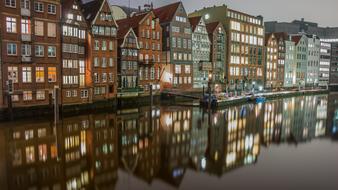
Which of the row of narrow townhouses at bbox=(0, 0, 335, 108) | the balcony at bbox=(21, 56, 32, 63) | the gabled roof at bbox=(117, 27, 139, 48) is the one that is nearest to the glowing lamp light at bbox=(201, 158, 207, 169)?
the row of narrow townhouses at bbox=(0, 0, 335, 108)

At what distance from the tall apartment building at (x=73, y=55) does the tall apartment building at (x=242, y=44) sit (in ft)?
142

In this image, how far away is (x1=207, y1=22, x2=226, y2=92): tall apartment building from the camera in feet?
244

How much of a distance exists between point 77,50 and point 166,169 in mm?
29668

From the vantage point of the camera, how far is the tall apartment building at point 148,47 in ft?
190

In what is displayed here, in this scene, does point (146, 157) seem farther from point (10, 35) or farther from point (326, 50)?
point (326, 50)

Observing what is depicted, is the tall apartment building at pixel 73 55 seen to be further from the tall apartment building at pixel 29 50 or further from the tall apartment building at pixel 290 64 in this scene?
the tall apartment building at pixel 290 64

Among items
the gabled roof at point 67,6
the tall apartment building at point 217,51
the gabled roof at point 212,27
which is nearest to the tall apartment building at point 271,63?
the tall apartment building at point 217,51

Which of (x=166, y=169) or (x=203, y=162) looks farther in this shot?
(x=203, y=162)

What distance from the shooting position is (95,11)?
1950 inches

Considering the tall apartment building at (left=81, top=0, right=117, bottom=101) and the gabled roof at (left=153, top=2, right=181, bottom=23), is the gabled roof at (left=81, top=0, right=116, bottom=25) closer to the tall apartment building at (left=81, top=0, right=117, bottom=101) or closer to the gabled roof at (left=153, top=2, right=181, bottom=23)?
the tall apartment building at (left=81, top=0, right=117, bottom=101)

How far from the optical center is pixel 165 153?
2523cm

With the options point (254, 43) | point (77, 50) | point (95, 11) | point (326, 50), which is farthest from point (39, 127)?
point (326, 50)

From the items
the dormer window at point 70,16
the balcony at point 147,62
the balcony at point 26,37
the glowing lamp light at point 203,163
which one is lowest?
the glowing lamp light at point 203,163

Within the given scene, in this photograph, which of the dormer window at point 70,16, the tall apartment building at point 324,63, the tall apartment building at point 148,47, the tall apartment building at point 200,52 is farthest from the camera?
the tall apartment building at point 324,63
